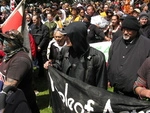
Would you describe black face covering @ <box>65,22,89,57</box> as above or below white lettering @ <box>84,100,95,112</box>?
above

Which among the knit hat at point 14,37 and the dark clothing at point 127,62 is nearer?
the knit hat at point 14,37

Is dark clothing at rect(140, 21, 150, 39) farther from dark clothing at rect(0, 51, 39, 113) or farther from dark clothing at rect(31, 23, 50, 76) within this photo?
dark clothing at rect(0, 51, 39, 113)

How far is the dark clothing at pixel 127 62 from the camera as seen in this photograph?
173 inches

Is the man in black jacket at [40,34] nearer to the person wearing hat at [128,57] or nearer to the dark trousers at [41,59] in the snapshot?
the dark trousers at [41,59]

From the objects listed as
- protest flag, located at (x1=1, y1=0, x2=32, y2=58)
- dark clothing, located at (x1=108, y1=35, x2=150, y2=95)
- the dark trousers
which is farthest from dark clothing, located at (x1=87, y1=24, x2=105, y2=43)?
dark clothing, located at (x1=108, y1=35, x2=150, y2=95)

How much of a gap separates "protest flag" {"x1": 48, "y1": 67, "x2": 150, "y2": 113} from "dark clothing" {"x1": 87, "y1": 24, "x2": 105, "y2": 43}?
398 cm

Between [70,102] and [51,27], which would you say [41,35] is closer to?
[51,27]

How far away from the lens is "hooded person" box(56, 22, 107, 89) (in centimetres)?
382

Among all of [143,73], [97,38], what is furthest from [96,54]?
[97,38]

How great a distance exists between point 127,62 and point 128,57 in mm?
78

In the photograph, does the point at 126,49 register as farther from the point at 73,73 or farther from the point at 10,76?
the point at 10,76

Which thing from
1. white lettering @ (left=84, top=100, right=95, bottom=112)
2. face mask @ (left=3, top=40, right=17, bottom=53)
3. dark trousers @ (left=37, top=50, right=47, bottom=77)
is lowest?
dark trousers @ (left=37, top=50, right=47, bottom=77)

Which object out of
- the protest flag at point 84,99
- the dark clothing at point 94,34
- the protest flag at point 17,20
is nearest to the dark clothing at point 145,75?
the protest flag at point 84,99

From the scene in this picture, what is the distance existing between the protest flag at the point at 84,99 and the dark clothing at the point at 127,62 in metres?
0.84
